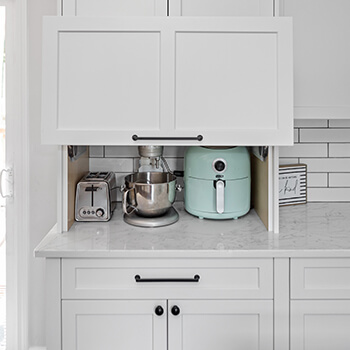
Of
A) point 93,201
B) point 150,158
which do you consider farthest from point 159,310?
point 150,158

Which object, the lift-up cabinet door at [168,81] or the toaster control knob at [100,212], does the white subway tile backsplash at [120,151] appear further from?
the lift-up cabinet door at [168,81]

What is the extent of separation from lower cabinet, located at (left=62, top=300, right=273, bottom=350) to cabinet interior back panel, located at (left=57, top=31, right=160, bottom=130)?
0.71m

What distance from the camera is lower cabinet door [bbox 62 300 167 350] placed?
5.14 ft

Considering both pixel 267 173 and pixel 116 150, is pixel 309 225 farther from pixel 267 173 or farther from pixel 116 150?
pixel 116 150

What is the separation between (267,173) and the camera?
181 centimetres

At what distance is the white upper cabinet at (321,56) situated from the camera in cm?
192

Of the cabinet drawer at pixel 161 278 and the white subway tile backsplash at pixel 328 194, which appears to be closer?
the cabinet drawer at pixel 161 278

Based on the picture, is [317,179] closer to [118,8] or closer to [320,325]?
[320,325]

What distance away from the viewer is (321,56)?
6.36 feet

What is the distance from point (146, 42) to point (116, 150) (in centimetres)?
72

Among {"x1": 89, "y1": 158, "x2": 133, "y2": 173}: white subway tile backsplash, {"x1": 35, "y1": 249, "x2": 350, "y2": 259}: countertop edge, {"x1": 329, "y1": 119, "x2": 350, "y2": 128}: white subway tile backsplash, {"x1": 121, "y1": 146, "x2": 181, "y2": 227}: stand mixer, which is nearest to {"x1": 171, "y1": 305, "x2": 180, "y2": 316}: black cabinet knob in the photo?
{"x1": 35, "y1": 249, "x2": 350, "y2": 259}: countertop edge

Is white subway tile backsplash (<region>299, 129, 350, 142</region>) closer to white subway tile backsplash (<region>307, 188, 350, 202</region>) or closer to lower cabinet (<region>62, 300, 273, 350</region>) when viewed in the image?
white subway tile backsplash (<region>307, 188, 350, 202</region>)

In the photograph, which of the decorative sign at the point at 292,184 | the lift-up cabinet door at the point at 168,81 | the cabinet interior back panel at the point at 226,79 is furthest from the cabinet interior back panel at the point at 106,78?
the decorative sign at the point at 292,184

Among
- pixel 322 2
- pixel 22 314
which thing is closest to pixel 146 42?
pixel 322 2
